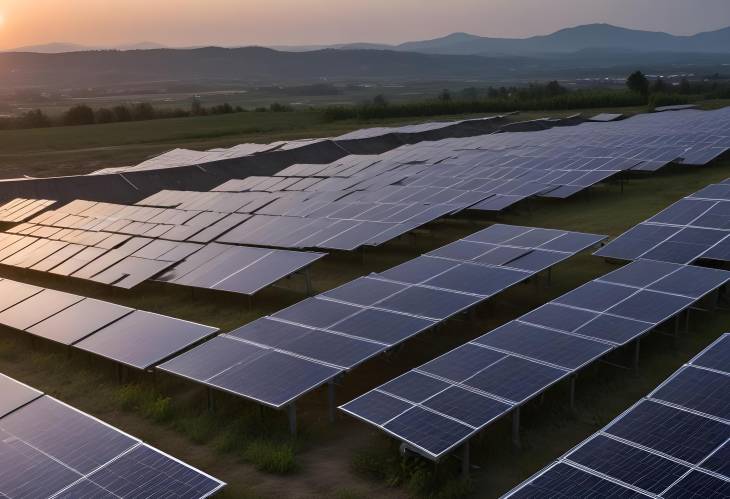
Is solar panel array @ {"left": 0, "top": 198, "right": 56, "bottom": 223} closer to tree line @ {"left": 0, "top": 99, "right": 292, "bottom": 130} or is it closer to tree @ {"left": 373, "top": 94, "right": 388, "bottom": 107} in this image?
tree line @ {"left": 0, "top": 99, "right": 292, "bottom": 130}

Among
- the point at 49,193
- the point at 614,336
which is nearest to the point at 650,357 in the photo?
the point at 614,336

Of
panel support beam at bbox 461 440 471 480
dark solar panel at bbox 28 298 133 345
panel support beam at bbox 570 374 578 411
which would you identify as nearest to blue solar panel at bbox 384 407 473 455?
panel support beam at bbox 461 440 471 480

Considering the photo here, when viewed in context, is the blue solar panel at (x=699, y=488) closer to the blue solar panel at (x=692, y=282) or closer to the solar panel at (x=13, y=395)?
the blue solar panel at (x=692, y=282)

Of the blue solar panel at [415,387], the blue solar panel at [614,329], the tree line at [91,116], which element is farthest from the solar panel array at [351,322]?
the tree line at [91,116]

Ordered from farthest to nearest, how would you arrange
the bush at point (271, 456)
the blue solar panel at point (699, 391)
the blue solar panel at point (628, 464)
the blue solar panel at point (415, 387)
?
1. the blue solar panel at point (415, 387)
2. the bush at point (271, 456)
3. the blue solar panel at point (699, 391)
4. the blue solar panel at point (628, 464)

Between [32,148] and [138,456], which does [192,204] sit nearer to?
[138,456]

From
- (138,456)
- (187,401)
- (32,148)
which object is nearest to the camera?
(138,456)
